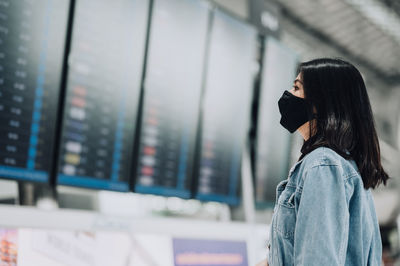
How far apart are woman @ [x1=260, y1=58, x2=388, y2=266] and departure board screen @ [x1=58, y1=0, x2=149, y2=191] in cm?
110

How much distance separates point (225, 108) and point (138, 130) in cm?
71

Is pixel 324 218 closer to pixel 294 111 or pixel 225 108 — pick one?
pixel 294 111

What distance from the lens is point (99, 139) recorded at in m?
2.30

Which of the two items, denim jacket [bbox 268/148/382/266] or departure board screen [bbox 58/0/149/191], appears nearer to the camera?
denim jacket [bbox 268/148/382/266]

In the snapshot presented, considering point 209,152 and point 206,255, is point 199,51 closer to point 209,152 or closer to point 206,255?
point 209,152

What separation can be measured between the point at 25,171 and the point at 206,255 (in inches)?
A: 40.3

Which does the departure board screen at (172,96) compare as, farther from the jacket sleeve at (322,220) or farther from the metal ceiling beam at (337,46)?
the metal ceiling beam at (337,46)

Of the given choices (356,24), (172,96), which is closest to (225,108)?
(172,96)

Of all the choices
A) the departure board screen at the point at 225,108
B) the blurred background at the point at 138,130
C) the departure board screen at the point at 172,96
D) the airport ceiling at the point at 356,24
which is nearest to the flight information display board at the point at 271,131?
the blurred background at the point at 138,130

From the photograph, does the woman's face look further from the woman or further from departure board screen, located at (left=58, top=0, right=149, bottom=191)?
departure board screen, located at (left=58, top=0, right=149, bottom=191)

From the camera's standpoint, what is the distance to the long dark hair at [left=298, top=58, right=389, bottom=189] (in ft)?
4.38

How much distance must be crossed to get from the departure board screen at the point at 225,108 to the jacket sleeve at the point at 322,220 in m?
1.56

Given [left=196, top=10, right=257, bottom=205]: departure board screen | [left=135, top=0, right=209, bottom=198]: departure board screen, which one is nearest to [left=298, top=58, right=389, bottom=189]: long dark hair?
[left=135, top=0, right=209, bottom=198]: departure board screen

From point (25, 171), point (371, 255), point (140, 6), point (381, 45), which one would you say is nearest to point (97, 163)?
point (25, 171)
